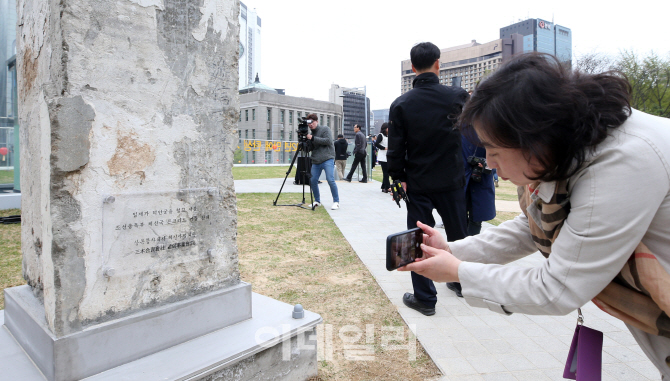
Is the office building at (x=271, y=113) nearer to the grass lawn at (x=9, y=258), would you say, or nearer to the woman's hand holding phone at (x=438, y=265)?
the grass lawn at (x=9, y=258)

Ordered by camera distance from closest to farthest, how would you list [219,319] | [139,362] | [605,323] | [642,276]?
[642,276] < [139,362] < [219,319] < [605,323]

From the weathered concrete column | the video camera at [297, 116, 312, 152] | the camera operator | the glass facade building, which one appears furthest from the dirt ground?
the glass facade building

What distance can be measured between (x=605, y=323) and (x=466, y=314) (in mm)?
1004

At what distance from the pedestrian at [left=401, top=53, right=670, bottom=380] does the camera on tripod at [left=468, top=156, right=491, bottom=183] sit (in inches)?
102

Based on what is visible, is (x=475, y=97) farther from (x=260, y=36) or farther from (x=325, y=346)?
(x=260, y=36)

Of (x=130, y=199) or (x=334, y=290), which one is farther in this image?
(x=334, y=290)

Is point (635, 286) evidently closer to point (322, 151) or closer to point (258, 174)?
point (322, 151)

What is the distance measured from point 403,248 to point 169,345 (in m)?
1.24

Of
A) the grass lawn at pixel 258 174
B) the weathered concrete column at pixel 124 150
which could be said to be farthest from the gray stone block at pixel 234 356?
the grass lawn at pixel 258 174

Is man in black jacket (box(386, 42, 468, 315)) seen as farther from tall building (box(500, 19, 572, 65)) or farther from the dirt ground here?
tall building (box(500, 19, 572, 65))

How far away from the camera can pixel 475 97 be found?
119cm

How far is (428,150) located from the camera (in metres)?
3.25

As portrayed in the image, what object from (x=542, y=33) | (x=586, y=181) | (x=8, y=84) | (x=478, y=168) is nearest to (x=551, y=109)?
(x=586, y=181)

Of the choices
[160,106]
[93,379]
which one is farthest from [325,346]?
[160,106]
